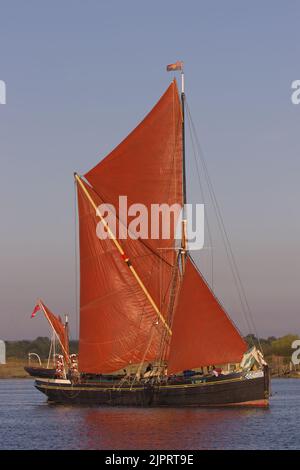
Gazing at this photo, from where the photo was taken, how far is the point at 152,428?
67125 mm

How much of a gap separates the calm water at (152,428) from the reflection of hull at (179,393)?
168 centimetres

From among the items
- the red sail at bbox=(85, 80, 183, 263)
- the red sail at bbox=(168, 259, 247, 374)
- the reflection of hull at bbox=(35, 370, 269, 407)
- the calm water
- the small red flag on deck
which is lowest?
the calm water

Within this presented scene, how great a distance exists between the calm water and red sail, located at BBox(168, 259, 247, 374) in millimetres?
3832

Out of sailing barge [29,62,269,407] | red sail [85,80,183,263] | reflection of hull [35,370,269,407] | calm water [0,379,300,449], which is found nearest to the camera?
calm water [0,379,300,449]

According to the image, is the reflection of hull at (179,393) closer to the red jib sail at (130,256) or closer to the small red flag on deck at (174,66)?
the red jib sail at (130,256)

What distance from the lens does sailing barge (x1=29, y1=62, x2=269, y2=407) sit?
272 feet

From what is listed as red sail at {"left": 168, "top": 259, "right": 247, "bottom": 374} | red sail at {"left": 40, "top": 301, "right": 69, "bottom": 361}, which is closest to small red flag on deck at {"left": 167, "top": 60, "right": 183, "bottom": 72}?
red sail at {"left": 168, "top": 259, "right": 247, "bottom": 374}

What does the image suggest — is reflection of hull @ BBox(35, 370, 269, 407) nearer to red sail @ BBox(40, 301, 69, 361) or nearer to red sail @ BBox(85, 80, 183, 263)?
red sail @ BBox(85, 80, 183, 263)

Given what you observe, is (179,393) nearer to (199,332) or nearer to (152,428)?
(199,332)

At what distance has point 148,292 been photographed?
85875 mm

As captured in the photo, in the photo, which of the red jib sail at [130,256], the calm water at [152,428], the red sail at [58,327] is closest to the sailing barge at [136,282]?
the red jib sail at [130,256]

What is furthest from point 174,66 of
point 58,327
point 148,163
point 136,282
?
point 58,327

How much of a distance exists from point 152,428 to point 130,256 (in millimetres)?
22229
